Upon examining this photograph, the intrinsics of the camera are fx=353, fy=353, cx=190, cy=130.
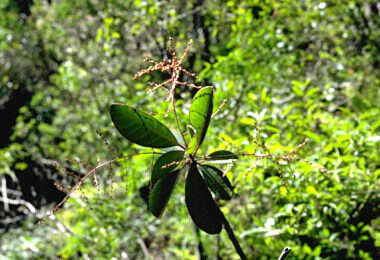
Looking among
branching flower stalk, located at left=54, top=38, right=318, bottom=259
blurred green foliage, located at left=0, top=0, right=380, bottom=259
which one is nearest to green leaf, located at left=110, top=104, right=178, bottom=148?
branching flower stalk, located at left=54, top=38, right=318, bottom=259

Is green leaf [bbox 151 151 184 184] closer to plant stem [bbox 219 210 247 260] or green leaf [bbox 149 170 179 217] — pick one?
green leaf [bbox 149 170 179 217]

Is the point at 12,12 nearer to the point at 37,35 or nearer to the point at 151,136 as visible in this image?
the point at 37,35

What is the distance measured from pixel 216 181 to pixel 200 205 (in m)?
0.08

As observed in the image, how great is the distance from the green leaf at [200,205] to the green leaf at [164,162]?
0.13ft

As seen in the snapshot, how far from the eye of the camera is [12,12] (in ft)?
27.3

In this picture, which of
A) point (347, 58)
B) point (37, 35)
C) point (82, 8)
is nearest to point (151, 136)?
point (347, 58)

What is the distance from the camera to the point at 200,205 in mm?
670

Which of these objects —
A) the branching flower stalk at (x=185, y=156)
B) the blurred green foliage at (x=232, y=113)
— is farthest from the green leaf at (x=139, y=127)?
the blurred green foliage at (x=232, y=113)

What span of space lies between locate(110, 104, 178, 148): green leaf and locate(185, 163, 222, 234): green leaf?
8 centimetres

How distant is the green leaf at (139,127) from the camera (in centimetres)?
63

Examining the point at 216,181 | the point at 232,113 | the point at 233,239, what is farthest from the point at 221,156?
the point at 232,113

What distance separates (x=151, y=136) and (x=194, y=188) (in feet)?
0.42

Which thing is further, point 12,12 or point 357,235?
point 12,12

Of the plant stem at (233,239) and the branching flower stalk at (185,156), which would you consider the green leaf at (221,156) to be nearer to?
the branching flower stalk at (185,156)
